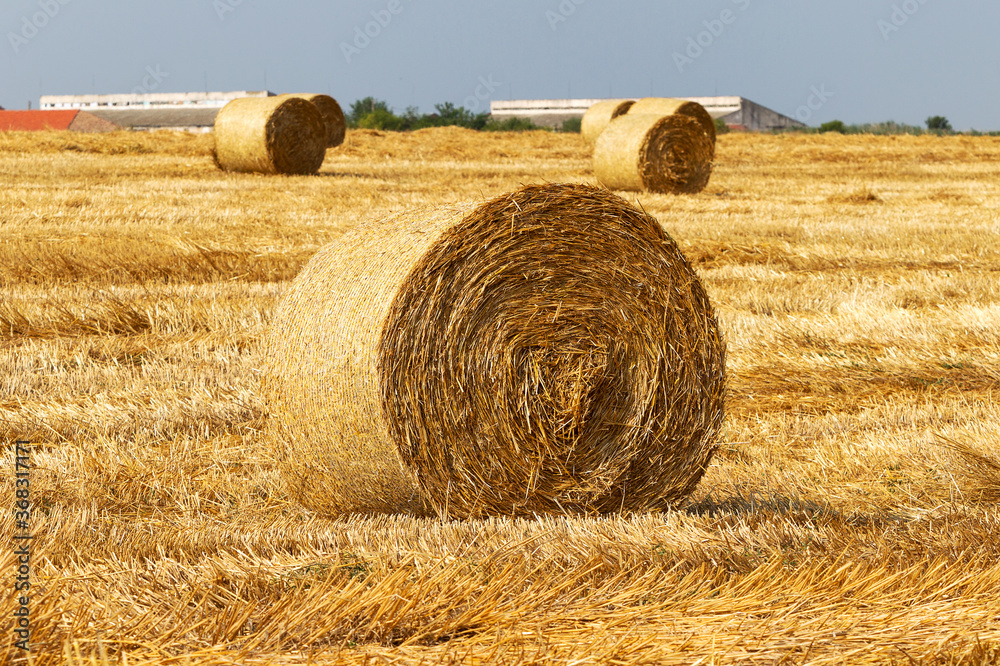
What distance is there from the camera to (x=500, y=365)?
4074mm

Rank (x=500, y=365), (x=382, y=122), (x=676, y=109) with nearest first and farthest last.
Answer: (x=500, y=365) → (x=676, y=109) → (x=382, y=122)

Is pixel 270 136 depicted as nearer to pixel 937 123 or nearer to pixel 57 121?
pixel 57 121

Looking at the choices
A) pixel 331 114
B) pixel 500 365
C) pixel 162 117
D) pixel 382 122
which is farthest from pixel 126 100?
pixel 500 365

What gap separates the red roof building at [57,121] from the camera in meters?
45.4

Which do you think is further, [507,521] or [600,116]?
[600,116]

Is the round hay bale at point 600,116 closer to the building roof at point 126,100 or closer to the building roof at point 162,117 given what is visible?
the building roof at point 162,117

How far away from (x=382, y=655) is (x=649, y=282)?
224 centimetres

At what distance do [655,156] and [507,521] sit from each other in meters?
13.7

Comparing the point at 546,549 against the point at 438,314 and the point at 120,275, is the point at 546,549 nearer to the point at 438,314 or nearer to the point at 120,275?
the point at 438,314

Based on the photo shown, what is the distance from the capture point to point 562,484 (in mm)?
4180

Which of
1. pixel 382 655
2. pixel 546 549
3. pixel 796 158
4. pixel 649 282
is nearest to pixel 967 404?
pixel 649 282

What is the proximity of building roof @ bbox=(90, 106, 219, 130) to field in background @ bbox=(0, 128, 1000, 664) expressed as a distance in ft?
143

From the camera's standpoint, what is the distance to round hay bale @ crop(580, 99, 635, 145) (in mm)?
27500

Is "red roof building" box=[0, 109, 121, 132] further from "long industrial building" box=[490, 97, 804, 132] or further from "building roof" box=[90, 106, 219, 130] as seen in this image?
"long industrial building" box=[490, 97, 804, 132]
